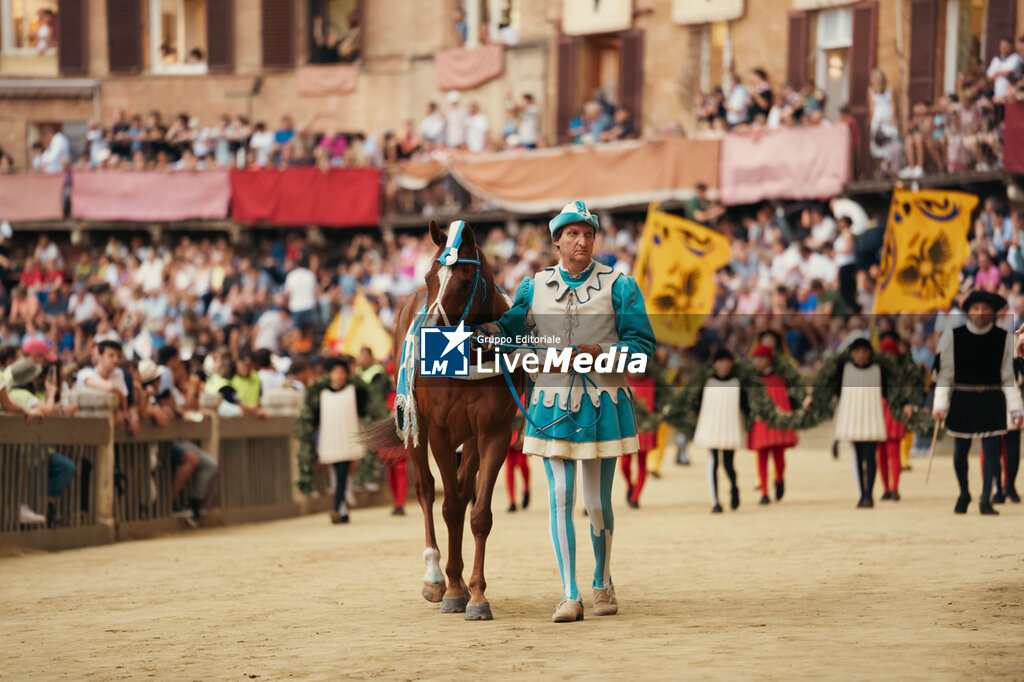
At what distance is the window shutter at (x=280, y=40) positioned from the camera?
38219 millimetres

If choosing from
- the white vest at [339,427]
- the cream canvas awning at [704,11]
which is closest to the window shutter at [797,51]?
the cream canvas awning at [704,11]

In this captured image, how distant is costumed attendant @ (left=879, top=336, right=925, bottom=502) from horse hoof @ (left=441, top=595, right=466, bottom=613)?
7.91 metres

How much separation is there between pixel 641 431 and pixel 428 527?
24.9 feet

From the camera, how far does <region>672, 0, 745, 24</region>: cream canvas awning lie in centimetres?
3067

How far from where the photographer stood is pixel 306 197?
113 ft

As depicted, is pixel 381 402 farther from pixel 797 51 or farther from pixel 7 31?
pixel 7 31

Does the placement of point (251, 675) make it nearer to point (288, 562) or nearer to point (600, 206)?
point (288, 562)

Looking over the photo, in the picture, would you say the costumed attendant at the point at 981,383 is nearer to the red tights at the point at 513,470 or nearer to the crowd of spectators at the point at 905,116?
the red tights at the point at 513,470

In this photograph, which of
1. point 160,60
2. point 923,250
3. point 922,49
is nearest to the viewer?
point 923,250

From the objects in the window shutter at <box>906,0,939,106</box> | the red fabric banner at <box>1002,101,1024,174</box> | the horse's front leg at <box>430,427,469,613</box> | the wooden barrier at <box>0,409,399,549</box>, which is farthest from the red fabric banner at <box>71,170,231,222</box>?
the horse's front leg at <box>430,427,469,613</box>

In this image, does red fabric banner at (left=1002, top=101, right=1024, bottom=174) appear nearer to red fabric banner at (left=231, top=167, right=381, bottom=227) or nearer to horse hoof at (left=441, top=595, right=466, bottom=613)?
red fabric banner at (left=231, top=167, right=381, bottom=227)

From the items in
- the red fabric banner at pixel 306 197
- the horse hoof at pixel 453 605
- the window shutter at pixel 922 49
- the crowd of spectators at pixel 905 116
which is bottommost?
the horse hoof at pixel 453 605

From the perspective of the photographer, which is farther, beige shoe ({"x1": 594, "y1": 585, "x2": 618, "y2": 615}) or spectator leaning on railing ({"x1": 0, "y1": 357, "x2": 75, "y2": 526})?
spectator leaning on railing ({"x1": 0, "y1": 357, "x2": 75, "y2": 526})

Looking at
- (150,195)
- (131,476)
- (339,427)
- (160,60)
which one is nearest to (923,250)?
(339,427)
